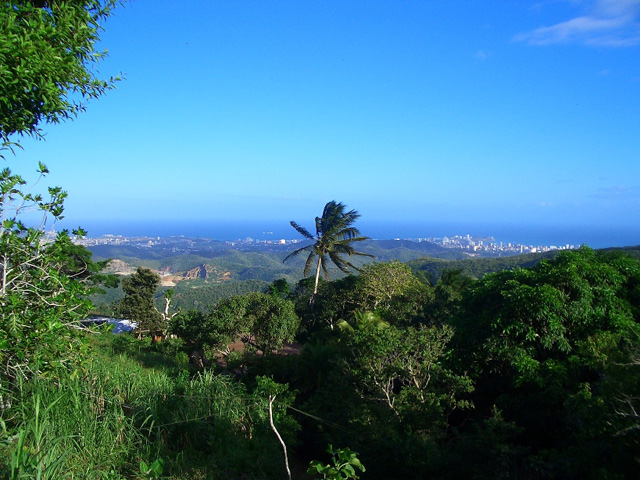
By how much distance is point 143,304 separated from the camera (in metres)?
21.5

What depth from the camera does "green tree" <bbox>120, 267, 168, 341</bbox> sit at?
833 inches

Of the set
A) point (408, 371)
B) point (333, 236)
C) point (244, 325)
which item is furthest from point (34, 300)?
point (333, 236)

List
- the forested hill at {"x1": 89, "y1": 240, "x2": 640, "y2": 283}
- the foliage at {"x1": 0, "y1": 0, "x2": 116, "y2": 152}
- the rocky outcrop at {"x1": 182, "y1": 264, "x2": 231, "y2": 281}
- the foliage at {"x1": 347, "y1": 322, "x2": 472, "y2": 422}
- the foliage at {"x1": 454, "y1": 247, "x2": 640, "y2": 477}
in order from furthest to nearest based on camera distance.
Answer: the forested hill at {"x1": 89, "y1": 240, "x2": 640, "y2": 283}, the rocky outcrop at {"x1": 182, "y1": 264, "x2": 231, "y2": 281}, the foliage at {"x1": 347, "y1": 322, "x2": 472, "y2": 422}, the foliage at {"x1": 454, "y1": 247, "x2": 640, "y2": 477}, the foliage at {"x1": 0, "y1": 0, "x2": 116, "y2": 152}

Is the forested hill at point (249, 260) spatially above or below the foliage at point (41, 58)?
below

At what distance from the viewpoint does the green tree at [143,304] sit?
21156 mm

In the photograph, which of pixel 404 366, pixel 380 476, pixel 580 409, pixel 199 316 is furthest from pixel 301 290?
pixel 580 409

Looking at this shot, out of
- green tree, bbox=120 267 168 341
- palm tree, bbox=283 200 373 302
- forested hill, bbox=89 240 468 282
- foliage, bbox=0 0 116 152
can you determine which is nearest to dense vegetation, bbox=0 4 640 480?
foliage, bbox=0 0 116 152

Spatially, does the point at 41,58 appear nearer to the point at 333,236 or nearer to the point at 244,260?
the point at 333,236

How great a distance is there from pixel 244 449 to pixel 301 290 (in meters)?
18.6

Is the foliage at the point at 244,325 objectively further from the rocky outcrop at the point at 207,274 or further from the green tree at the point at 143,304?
the rocky outcrop at the point at 207,274

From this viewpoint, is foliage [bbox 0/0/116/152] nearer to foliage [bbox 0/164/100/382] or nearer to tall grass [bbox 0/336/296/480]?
foliage [bbox 0/164/100/382]

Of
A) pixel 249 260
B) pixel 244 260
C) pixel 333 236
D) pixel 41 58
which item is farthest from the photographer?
pixel 249 260

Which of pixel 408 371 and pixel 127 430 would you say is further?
pixel 408 371

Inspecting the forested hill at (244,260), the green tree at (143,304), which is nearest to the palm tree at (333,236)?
the green tree at (143,304)
